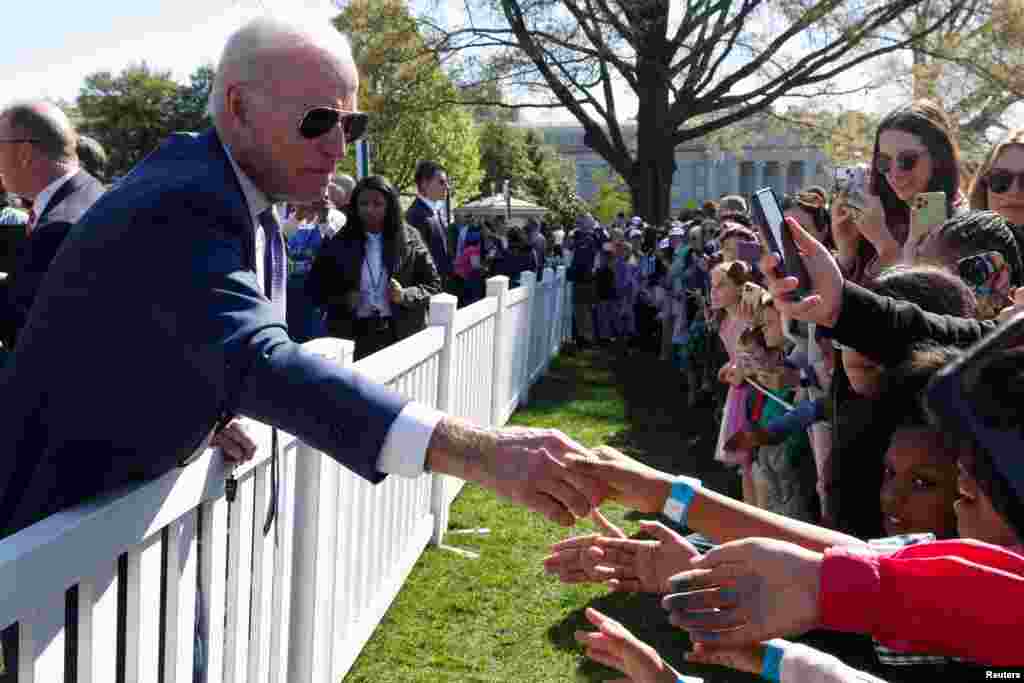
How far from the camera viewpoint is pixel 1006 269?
3.57 meters

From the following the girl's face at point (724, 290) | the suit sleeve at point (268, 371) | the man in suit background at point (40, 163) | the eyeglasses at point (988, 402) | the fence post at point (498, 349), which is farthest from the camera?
the fence post at point (498, 349)

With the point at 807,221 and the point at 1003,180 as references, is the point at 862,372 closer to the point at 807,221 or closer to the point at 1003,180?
the point at 1003,180

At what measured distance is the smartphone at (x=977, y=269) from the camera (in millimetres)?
3527

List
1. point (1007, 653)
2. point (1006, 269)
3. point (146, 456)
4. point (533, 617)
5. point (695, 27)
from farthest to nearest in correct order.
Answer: point (695, 27), point (533, 617), point (1006, 269), point (146, 456), point (1007, 653)

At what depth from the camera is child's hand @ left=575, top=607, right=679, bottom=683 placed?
1.96m

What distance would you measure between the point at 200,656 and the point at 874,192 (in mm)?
3319

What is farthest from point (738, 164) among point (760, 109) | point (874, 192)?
point (874, 192)

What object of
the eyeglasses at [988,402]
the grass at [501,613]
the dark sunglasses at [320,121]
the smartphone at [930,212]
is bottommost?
the grass at [501,613]

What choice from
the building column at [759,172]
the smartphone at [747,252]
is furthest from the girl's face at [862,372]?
the building column at [759,172]

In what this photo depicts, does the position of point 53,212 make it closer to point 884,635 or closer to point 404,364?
point 404,364

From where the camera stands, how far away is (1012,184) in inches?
160

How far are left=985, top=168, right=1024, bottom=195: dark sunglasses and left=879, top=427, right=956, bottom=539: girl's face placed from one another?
6.50ft

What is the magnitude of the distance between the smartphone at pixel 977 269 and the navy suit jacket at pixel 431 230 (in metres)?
6.31

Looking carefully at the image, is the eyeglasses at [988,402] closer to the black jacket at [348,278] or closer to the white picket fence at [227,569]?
the white picket fence at [227,569]
